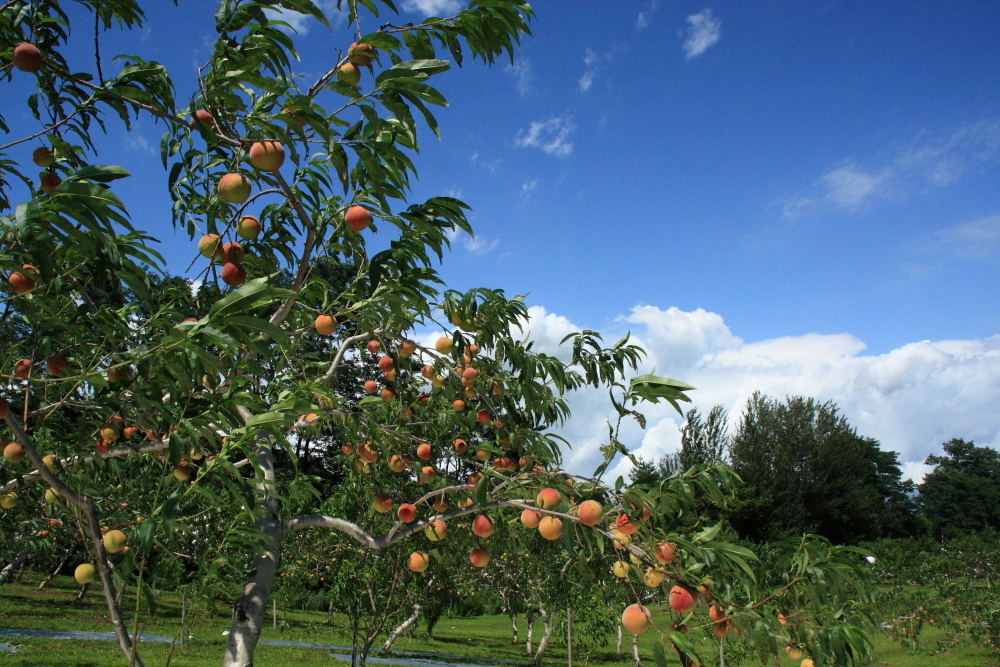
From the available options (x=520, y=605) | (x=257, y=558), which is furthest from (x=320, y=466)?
(x=257, y=558)

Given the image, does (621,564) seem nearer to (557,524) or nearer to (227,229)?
(557,524)

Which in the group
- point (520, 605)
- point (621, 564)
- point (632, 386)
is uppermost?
point (632, 386)

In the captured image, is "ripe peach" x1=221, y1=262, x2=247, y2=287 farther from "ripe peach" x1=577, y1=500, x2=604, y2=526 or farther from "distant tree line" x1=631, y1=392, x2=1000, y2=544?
"distant tree line" x1=631, y1=392, x2=1000, y2=544

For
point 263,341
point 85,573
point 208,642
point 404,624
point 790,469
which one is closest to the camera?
point 263,341

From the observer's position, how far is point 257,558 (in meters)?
2.67

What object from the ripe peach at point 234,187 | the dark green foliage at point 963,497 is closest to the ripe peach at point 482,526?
the ripe peach at point 234,187

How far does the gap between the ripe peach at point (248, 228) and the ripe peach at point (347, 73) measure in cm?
60

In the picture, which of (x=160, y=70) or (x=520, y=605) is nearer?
(x=160, y=70)

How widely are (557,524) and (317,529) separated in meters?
3.82

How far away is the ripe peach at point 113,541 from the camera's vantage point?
1.88m

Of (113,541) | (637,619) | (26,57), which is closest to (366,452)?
(113,541)

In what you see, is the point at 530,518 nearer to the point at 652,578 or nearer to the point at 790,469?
the point at 652,578

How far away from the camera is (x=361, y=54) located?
1.82 m

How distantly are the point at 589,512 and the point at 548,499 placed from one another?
0.51 feet
